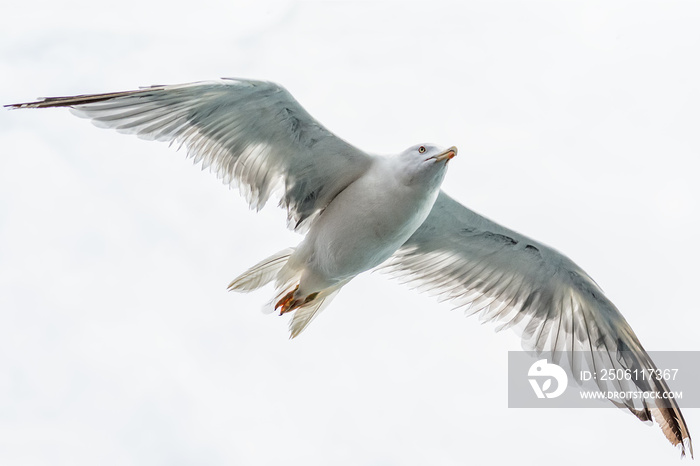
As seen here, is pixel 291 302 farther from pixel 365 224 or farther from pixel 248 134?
pixel 248 134

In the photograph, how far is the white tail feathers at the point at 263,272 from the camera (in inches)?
371

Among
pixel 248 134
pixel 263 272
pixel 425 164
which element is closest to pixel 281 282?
pixel 263 272

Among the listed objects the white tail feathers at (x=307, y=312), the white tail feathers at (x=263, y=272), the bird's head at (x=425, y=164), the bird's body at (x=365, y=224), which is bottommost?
the white tail feathers at (x=307, y=312)

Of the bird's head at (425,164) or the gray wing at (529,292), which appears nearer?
the bird's head at (425,164)

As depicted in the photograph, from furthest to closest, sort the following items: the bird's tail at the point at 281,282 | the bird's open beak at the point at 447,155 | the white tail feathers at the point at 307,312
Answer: the white tail feathers at the point at 307,312
the bird's tail at the point at 281,282
the bird's open beak at the point at 447,155

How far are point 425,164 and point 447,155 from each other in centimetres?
20

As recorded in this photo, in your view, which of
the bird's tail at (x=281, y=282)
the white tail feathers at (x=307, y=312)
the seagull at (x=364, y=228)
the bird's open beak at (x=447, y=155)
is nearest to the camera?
the bird's open beak at (x=447, y=155)

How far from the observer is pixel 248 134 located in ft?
29.4

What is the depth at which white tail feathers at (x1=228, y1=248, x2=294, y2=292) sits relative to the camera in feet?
30.9

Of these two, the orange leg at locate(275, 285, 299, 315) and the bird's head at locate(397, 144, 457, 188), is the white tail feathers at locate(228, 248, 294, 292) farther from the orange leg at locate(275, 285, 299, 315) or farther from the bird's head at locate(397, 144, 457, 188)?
the bird's head at locate(397, 144, 457, 188)

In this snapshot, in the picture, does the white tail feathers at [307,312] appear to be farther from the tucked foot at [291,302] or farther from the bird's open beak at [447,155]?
the bird's open beak at [447,155]

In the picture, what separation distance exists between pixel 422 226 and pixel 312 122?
1.79 meters

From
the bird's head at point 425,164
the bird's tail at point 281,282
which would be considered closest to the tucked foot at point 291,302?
the bird's tail at point 281,282

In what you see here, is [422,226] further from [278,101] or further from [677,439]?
[677,439]
